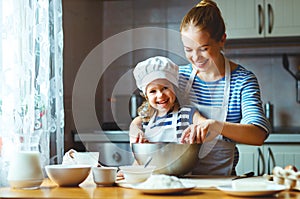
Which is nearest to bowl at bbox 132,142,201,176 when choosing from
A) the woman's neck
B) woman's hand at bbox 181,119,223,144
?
woman's hand at bbox 181,119,223,144

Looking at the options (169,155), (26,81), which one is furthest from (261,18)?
(169,155)

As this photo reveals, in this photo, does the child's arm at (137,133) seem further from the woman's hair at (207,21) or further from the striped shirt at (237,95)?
the woman's hair at (207,21)

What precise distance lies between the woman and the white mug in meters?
0.53

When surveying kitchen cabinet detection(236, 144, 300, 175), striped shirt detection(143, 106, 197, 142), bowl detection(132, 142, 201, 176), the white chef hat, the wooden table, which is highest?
the white chef hat

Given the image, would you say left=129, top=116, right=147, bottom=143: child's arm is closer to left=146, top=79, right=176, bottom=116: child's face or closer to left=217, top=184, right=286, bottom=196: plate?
left=146, top=79, right=176, bottom=116: child's face

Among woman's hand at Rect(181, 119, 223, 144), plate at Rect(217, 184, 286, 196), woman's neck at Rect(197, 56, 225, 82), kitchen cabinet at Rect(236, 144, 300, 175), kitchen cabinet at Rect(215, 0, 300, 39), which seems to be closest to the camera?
plate at Rect(217, 184, 286, 196)

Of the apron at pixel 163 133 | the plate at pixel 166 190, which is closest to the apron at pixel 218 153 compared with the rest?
the apron at pixel 163 133

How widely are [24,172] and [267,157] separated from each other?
1.79 m

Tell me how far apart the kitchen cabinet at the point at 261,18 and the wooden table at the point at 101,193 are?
190 cm

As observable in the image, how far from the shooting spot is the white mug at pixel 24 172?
127cm

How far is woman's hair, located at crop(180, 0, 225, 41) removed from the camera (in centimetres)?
160

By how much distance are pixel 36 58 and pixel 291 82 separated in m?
1.81

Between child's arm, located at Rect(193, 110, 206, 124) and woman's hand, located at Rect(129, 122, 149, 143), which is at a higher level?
child's arm, located at Rect(193, 110, 206, 124)

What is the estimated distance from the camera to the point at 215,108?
1667mm
